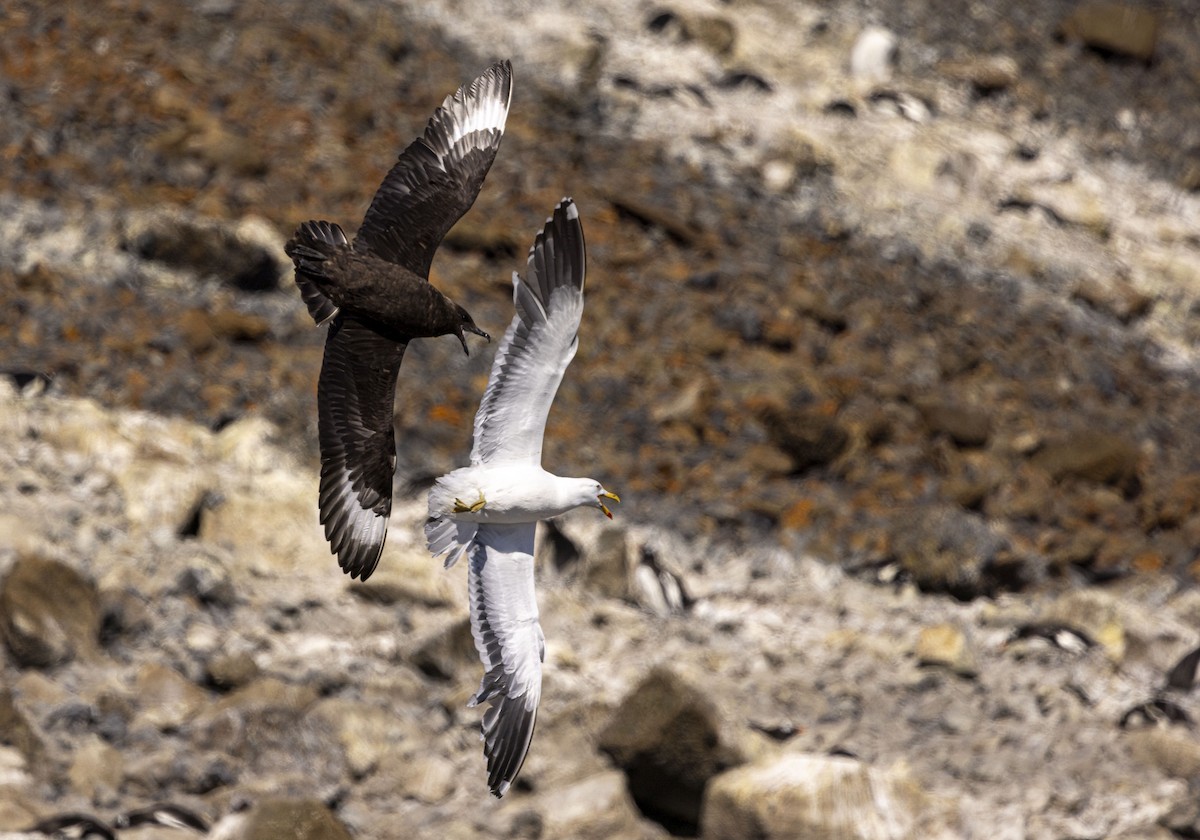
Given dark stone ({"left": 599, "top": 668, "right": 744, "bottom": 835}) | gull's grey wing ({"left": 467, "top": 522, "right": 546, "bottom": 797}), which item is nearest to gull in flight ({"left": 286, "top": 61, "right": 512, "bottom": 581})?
gull's grey wing ({"left": 467, "top": 522, "right": 546, "bottom": 797})

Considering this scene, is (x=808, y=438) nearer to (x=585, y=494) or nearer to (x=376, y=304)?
(x=585, y=494)

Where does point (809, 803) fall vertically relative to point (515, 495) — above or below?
below

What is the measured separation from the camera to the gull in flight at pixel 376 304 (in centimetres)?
1073

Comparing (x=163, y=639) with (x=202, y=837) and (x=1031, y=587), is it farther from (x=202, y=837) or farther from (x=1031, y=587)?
(x=1031, y=587)

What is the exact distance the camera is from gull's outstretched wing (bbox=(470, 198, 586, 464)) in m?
9.82

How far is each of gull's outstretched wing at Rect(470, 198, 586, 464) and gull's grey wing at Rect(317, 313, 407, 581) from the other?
4.48 feet

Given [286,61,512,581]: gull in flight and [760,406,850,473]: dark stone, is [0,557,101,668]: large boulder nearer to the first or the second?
[286,61,512,581]: gull in flight

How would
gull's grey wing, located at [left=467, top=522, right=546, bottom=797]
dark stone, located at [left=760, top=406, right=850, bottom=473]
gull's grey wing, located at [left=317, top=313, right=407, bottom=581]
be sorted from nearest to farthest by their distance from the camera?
gull's grey wing, located at [left=467, top=522, right=546, bottom=797] → gull's grey wing, located at [left=317, top=313, right=407, bottom=581] → dark stone, located at [left=760, top=406, right=850, bottom=473]

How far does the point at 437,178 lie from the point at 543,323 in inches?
100

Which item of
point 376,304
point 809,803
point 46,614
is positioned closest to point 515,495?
point 376,304

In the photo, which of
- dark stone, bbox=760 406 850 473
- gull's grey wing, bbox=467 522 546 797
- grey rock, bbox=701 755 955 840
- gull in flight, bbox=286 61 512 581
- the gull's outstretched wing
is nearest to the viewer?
the gull's outstretched wing

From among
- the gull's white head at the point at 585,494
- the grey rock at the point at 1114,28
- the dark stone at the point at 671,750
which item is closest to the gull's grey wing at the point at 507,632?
the gull's white head at the point at 585,494

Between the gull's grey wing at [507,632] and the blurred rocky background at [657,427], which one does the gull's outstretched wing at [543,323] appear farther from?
the blurred rocky background at [657,427]

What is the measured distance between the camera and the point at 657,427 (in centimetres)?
1884
